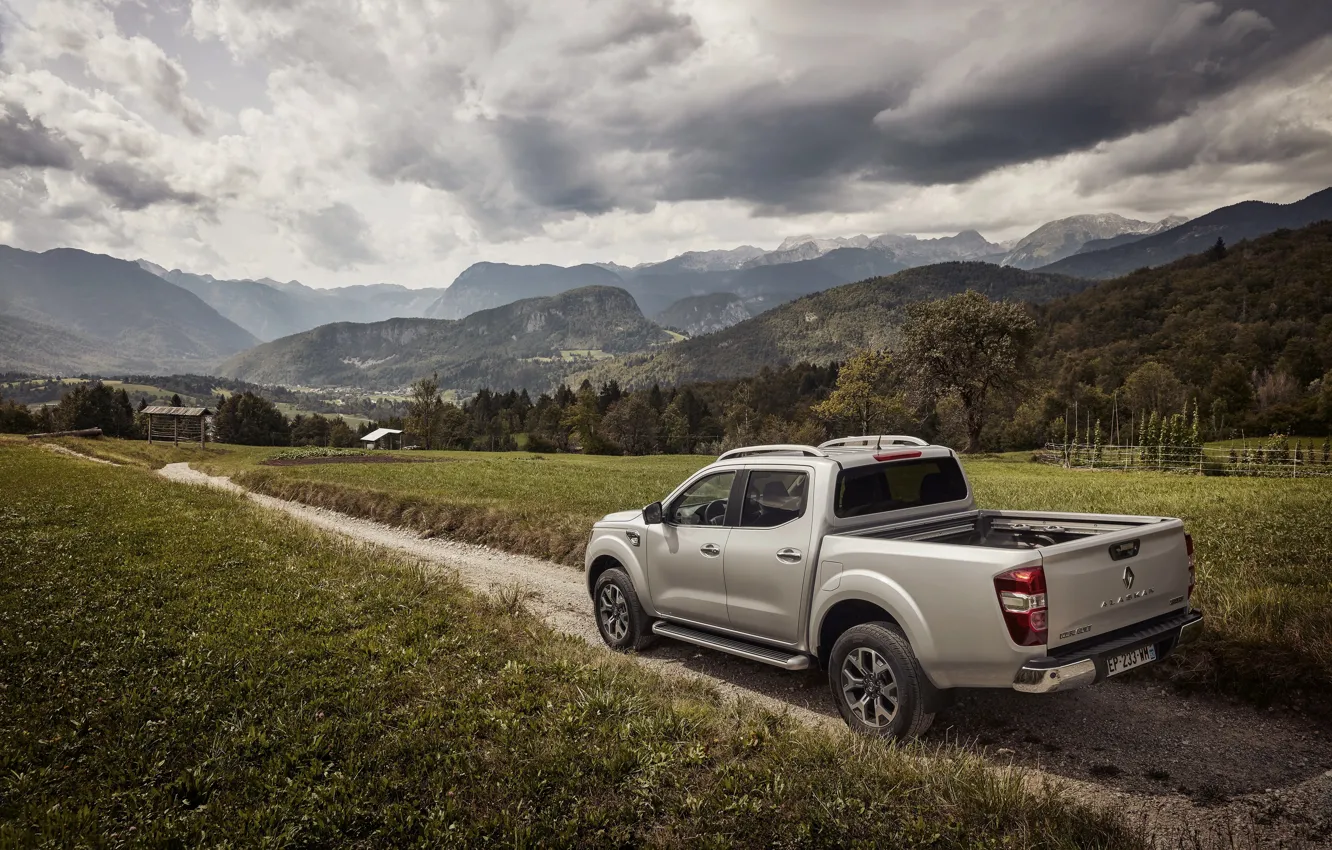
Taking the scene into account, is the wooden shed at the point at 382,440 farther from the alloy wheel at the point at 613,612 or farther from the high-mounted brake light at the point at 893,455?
the high-mounted brake light at the point at 893,455

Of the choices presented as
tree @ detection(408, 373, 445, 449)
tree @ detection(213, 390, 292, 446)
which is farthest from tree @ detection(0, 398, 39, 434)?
tree @ detection(408, 373, 445, 449)

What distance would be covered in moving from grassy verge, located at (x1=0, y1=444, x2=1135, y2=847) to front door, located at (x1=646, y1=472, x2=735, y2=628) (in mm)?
968

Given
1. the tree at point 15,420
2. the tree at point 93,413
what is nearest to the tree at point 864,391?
the tree at point 93,413

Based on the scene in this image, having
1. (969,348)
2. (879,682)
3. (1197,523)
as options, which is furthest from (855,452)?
(969,348)

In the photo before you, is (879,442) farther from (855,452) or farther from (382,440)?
(382,440)

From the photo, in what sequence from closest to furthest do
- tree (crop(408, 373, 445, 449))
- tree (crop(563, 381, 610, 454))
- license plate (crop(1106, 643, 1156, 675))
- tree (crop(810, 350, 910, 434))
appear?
license plate (crop(1106, 643, 1156, 675))
tree (crop(810, 350, 910, 434))
tree (crop(563, 381, 610, 454))
tree (crop(408, 373, 445, 449))

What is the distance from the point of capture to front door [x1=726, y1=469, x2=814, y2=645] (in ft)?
21.0

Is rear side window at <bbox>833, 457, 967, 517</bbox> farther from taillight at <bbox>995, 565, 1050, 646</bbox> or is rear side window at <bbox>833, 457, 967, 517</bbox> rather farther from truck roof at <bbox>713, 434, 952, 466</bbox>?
taillight at <bbox>995, 565, 1050, 646</bbox>

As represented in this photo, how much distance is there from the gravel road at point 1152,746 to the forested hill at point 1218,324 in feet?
354

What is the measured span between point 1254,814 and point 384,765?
570 centimetres

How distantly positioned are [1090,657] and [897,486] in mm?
2434

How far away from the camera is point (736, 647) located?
6.91 meters

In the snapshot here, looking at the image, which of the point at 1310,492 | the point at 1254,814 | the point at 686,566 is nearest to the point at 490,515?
the point at 686,566

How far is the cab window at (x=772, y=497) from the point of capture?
675 centimetres
